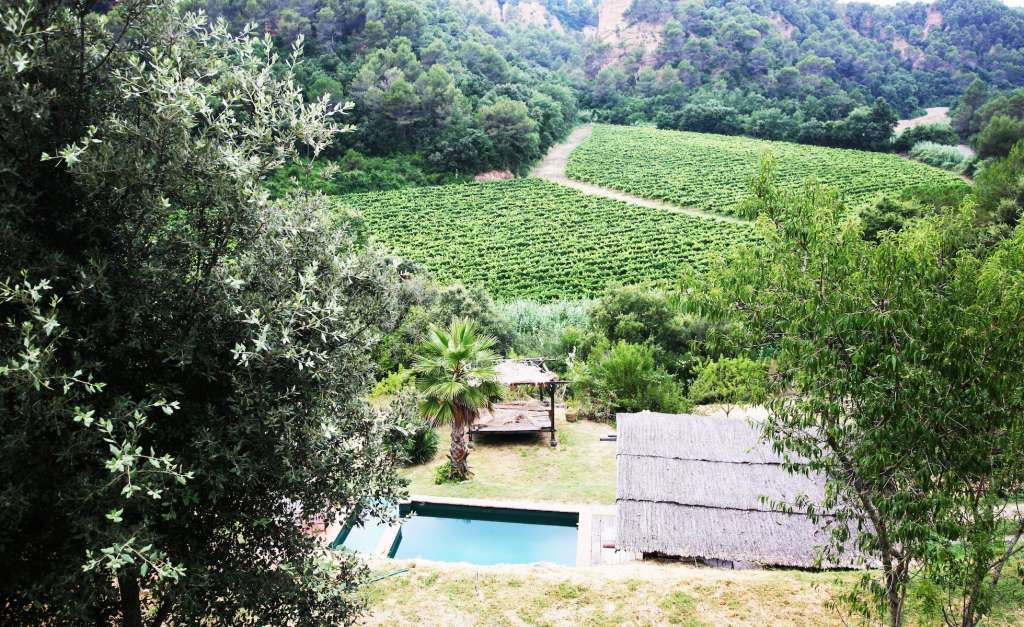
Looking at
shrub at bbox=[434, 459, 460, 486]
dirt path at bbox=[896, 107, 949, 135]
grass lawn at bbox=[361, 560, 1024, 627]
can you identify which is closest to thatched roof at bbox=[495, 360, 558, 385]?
shrub at bbox=[434, 459, 460, 486]

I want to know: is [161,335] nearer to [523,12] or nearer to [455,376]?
[455,376]

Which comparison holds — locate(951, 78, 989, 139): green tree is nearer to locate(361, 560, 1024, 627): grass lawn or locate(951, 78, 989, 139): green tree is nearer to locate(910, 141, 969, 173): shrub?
locate(910, 141, 969, 173): shrub

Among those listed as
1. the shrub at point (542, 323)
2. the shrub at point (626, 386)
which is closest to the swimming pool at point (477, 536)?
the shrub at point (626, 386)

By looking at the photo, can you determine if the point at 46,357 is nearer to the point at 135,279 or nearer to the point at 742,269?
the point at 135,279

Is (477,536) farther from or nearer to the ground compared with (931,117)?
nearer to the ground

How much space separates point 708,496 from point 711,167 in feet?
175

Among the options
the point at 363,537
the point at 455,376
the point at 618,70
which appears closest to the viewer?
the point at 363,537

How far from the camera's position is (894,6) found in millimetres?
102438

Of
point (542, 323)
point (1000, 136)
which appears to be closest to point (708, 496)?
point (542, 323)

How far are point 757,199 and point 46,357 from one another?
200 inches

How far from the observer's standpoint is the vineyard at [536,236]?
3603 cm

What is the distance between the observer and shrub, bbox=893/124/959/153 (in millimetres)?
60719

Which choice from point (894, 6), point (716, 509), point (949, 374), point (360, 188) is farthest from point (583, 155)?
point (894, 6)

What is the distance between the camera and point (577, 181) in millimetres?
57938
